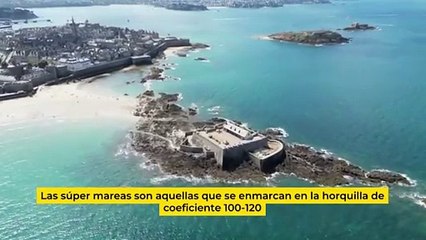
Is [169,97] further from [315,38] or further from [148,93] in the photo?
[315,38]

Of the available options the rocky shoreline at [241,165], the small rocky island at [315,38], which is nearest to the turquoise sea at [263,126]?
the rocky shoreline at [241,165]

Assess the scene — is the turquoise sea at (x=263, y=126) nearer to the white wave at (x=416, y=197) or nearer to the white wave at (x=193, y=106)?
the white wave at (x=416, y=197)

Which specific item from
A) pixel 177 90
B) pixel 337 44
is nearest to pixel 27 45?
pixel 177 90

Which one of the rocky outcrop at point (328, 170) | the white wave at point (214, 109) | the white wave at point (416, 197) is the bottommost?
the white wave at point (416, 197)

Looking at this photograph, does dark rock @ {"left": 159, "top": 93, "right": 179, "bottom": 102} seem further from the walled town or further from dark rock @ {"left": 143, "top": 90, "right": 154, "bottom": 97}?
the walled town

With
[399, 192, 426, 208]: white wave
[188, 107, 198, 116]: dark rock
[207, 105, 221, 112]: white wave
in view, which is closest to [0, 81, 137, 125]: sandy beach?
[188, 107, 198, 116]: dark rock

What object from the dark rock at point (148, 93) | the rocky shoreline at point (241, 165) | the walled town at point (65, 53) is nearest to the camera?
the rocky shoreline at point (241, 165)
